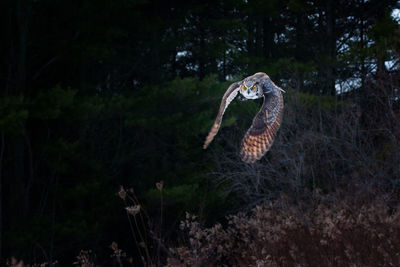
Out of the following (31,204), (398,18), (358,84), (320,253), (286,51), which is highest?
(398,18)

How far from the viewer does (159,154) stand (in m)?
11.4

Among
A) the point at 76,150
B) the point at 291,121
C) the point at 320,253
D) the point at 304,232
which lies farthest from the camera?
the point at 291,121

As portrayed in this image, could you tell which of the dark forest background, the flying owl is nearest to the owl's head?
the flying owl

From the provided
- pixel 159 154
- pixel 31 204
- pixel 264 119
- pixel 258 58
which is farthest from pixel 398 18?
pixel 264 119

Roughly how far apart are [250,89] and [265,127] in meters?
0.34

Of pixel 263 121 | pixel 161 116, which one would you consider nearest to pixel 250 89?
pixel 263 121

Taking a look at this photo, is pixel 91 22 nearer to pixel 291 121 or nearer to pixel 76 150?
pixel 76 150

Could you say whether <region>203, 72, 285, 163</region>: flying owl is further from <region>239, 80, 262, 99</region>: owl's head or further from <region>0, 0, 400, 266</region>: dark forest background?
<region>0, 0, 400, 266</region>: dark forest background

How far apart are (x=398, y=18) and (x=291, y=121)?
5552 millimetres

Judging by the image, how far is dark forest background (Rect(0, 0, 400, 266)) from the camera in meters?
9.14

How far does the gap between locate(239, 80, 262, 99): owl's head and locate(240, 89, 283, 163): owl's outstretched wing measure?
0.17 m

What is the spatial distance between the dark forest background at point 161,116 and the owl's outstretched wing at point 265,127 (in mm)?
5223

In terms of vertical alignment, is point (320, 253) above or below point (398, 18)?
below

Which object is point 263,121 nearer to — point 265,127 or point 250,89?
point 265,127
